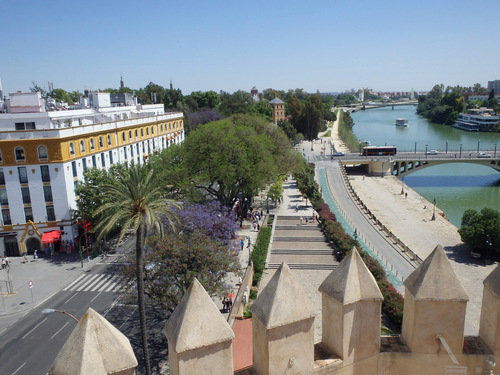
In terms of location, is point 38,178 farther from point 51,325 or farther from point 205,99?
point 205,99

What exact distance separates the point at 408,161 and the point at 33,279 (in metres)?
64.2

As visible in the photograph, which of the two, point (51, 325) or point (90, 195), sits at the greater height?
point (90, 195)

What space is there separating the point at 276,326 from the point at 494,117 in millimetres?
143797

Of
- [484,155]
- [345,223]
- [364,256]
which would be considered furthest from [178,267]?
[484,155]

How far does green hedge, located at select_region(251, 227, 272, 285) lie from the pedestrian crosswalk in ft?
31.9

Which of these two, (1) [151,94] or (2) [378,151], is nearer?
(2) [378,151]

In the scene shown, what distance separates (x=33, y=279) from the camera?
105ft

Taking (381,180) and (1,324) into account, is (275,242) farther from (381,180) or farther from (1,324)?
(381,180)

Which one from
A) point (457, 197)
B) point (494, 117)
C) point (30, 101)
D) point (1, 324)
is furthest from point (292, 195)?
point (494, 117)

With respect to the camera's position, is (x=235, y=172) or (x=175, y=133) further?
(x=175, y=133)

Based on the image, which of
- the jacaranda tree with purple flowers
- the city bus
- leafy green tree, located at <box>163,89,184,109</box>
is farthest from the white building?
leafy green tree, located at <box>163,89,184,109</box>

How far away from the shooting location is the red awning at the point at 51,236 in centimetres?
3612

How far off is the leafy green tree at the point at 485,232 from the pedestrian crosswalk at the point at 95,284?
29.1 metres

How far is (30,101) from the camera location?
142 feet
